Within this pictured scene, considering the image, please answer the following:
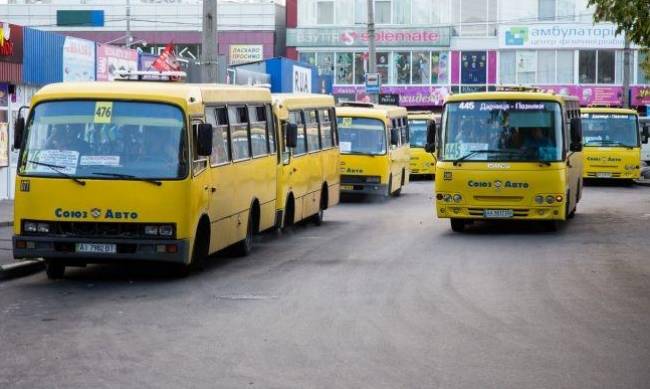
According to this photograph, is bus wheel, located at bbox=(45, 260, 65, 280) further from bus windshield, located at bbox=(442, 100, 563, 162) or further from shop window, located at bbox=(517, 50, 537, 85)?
shop window, located at bbox=(517, 50, 537, 85)

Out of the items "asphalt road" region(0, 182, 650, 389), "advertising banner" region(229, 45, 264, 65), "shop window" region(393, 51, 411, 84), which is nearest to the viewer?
"asphalt road" region(0, 182, 650, 389)

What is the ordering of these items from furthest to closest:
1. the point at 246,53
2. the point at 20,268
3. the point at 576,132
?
the point at 246,53
the point at 576,132
the point at 20,268

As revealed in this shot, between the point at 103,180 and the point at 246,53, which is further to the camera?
the point at 246,53

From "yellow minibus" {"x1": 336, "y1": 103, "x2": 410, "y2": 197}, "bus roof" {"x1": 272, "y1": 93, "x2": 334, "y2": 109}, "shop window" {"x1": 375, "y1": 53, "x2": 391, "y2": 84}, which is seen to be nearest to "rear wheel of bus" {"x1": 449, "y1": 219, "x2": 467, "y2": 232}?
"bus roof" {"x1": 272, "y1": 93, "x2": 334, "y2": 109}

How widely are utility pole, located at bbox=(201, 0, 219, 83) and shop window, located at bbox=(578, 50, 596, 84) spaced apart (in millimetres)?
52918

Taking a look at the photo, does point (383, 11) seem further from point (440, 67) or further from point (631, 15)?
point (631, 15)

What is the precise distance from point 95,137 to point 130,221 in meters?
1.10

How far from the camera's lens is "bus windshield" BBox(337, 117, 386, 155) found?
113 feet

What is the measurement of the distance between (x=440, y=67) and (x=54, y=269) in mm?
64046

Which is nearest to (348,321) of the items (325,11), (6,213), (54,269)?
(54,269)

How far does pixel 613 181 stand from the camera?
4781cm

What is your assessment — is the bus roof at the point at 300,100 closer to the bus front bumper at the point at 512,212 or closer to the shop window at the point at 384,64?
the bus front bumper at the point at 512,212

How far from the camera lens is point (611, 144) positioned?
43969mm

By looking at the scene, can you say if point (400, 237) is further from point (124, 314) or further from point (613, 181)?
point (613, 181)
